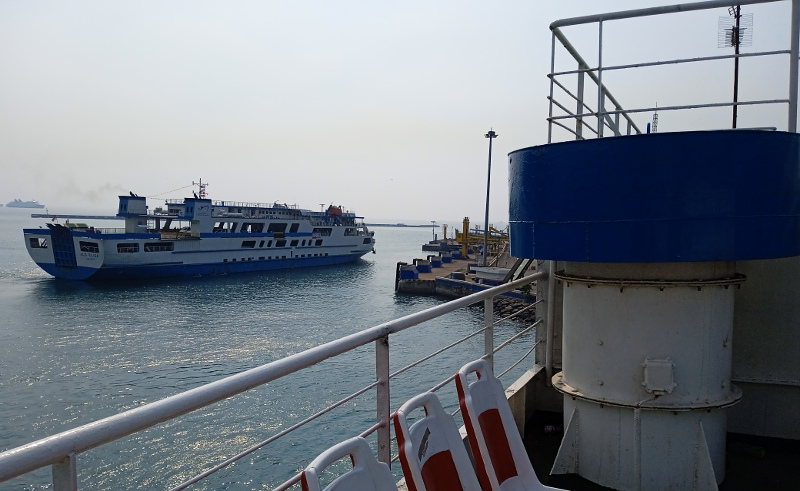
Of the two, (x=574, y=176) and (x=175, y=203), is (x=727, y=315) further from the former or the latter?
(x=175, y=203)

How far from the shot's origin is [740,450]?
13.3ft

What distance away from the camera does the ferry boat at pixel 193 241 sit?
42.1m

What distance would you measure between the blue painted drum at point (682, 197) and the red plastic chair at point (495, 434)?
42.8 inches

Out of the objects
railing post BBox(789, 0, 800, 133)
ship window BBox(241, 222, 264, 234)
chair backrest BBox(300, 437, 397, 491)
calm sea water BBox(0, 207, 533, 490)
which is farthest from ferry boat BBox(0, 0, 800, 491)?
ship window BBox(241, 222, 264, 234)

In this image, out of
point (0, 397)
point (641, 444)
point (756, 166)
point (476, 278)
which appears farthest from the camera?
point (476, 278)

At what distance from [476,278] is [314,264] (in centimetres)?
2485

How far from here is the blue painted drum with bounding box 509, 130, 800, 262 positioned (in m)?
3.23

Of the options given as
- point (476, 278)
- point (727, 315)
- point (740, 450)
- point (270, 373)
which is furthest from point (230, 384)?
point (476, 278)

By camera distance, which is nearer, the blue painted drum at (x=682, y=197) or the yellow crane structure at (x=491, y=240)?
the blue painted drum at (x=682, y=197)

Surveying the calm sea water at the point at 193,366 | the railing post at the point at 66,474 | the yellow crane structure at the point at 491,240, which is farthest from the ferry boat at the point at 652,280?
the yellow crane structure at the point at 491,240

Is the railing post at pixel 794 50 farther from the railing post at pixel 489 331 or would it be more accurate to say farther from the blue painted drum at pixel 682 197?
the railing post at pixel 489 331

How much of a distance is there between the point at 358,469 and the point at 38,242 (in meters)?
49.5

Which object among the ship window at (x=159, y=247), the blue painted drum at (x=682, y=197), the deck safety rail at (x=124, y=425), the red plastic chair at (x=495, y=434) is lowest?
the ship window at (x=159, y=247)

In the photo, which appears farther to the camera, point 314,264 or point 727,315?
point 314,264
